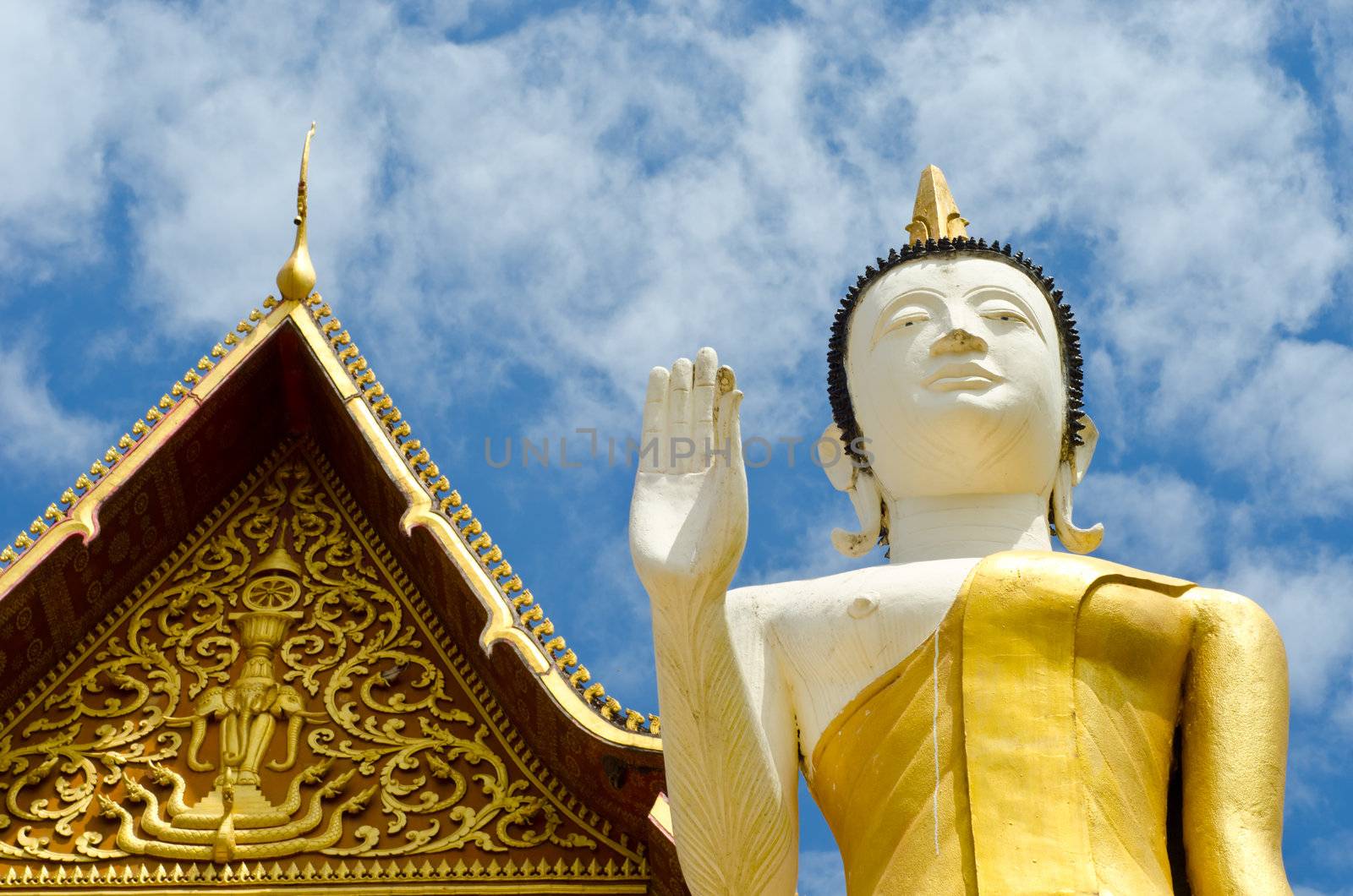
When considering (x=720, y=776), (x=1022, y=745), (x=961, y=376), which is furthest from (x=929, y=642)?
(x=961, y=376)

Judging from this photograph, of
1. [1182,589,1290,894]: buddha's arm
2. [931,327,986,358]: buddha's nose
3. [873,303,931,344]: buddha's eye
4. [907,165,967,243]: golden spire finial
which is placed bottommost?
[1182,589,1290,894]: buddha's arm

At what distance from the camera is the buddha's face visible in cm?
497

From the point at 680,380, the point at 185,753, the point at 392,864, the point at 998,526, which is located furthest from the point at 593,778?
the point at 680,380

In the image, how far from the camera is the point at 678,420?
173 inches

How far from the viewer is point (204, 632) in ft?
22.1

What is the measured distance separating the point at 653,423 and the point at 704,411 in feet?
0.39

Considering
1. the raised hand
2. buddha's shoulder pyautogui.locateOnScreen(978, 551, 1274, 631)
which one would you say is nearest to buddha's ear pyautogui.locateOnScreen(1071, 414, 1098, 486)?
buddha's shoulder pyautogui.locateOnScreen(978, 551, 1274, 631)

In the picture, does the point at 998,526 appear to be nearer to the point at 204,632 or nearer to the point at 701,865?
the point at 701,865

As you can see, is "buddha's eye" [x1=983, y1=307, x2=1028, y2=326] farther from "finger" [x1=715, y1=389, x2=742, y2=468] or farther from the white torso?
"finger" [x1=715, y1=389, x2=742, y2=468]

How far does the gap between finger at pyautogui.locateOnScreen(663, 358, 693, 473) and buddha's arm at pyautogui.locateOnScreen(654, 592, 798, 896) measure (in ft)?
0.96

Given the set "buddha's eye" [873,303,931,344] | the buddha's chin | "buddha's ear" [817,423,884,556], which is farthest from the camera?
"buddha's ear" [817,423,884,556]

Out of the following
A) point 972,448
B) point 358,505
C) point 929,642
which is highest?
point 358,505

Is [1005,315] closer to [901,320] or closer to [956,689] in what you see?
[901,320]

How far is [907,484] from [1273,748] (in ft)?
3.23
